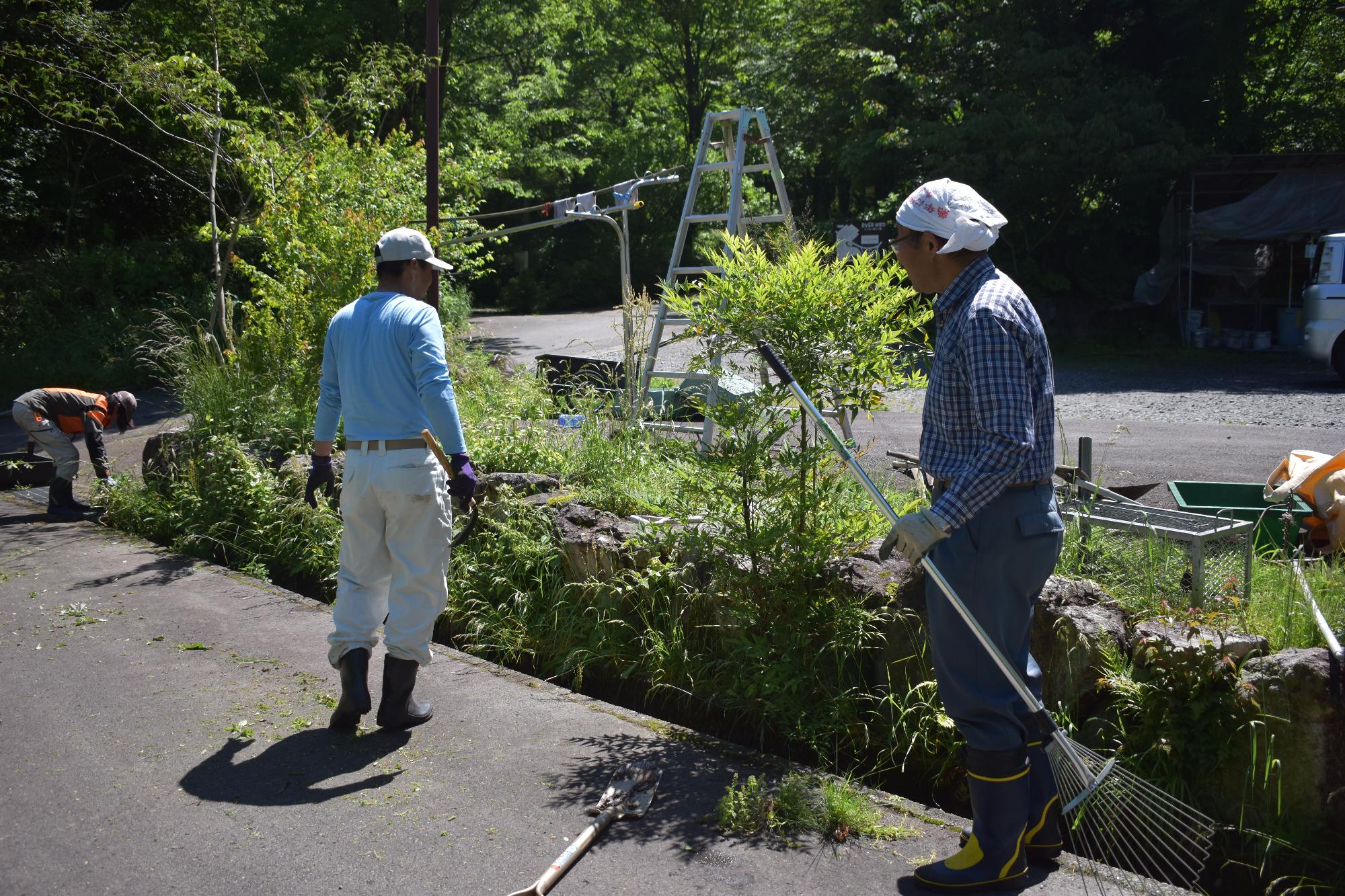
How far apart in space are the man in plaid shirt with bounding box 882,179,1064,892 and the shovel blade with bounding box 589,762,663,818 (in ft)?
3.31

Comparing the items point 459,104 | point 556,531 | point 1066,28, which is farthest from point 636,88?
point 556,531

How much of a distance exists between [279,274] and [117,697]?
528 centimetres

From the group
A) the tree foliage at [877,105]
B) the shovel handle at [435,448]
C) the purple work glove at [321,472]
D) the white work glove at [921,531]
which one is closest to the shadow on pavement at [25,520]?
the purple work glove at [321,472]

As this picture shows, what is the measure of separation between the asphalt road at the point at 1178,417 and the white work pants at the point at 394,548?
83.8 inches

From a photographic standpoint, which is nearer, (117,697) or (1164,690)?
(1164,690)

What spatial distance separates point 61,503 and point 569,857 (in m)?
6.86

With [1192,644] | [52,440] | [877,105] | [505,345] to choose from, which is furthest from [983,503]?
[877,105]

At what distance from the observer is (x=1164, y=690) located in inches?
140

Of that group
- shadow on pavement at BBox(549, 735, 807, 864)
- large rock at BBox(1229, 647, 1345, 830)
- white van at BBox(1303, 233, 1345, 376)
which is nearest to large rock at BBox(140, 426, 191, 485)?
shadow on pavement at BBox(549, 735, 807, 864)

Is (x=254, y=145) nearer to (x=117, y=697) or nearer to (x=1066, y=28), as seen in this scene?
(x=117, y=697)

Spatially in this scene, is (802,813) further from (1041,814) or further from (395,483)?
(395,483)

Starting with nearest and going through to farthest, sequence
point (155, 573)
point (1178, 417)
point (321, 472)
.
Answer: point (321, 472) < point (155, 573) < point (1178, 417)

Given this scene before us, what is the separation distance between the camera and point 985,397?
303cm

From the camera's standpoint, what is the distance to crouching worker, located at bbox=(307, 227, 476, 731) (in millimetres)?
4430
